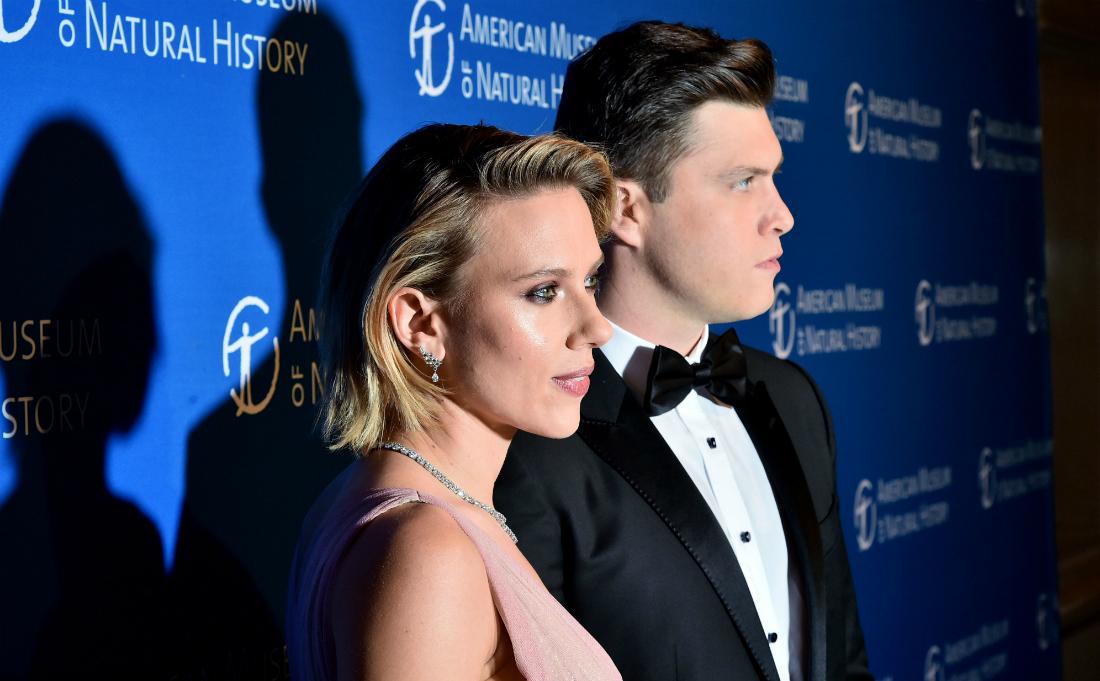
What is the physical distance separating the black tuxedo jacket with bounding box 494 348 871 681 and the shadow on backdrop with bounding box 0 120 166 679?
0.62 m

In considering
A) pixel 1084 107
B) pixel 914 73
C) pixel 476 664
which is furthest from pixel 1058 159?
pixel 476 664

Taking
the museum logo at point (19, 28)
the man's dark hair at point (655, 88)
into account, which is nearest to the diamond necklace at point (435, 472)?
the man's dark hair at point (655, 88)

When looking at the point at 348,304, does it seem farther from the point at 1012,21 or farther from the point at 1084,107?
the point at 1084,107

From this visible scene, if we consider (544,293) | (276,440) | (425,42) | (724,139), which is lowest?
(276,440)

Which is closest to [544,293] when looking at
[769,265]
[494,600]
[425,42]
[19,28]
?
[494,600]

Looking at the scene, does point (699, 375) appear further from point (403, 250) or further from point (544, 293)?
point (403, 250)

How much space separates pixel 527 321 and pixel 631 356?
54cm

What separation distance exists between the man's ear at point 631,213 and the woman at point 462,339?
40 cm

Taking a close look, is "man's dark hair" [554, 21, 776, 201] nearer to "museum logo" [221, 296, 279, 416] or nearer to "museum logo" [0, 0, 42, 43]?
"museum logo" [221, 296, 279, 416]

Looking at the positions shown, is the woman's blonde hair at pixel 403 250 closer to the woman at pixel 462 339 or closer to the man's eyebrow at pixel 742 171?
the woman at pixel 462 339

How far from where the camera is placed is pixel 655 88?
2.04 metres

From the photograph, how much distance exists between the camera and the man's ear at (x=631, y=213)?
205cm

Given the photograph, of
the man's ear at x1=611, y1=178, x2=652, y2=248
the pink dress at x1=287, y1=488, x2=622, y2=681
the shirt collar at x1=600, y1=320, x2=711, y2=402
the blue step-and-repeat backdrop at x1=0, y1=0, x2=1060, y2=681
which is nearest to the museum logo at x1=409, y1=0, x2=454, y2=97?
the blue step-and-repeat backdrop at x1=0, y1=0, x2=1060, y2=681

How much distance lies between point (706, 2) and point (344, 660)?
2.32 m
